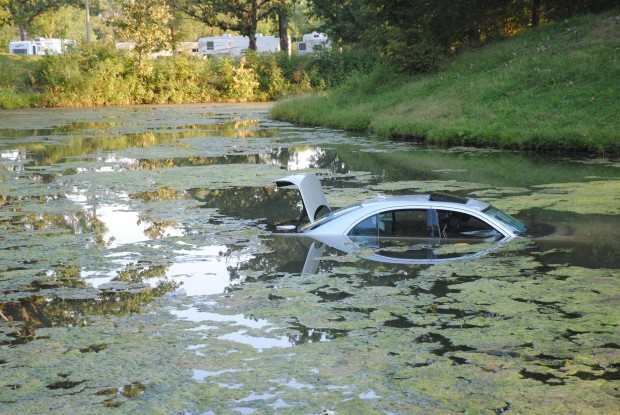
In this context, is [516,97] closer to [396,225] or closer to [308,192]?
[308,192]

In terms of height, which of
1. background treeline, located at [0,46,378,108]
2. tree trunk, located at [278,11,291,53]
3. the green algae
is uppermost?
tree trunk, located at [278,11,291,53]

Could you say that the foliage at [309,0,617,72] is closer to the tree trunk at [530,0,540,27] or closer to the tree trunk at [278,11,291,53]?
the tree trunk at [530,0,540,27]

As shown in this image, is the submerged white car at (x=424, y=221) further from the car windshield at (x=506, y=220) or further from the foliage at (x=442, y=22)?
the foliage at (x=442, y=22)

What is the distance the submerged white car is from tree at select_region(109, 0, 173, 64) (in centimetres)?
5594

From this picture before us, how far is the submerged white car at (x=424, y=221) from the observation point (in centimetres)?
1262

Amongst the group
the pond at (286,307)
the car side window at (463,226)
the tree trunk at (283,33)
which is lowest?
the pond at (286,307)

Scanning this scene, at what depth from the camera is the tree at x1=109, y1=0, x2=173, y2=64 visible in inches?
2645

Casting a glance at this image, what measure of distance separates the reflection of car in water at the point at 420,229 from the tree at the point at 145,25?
184 feet

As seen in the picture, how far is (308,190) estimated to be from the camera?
46.6 ft

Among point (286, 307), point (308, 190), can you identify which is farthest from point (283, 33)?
point (286, 307)

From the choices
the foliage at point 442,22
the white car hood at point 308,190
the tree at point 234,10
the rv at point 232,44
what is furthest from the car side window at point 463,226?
the rv at point 232,44

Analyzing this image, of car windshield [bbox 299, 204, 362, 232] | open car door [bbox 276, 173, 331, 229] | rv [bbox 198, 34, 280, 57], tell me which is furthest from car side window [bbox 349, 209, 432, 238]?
rv [bbox 198, 34, 280, 57]

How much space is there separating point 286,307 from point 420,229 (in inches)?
126

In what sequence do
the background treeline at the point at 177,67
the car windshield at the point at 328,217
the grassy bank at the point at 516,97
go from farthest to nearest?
the background treeline at the point at 177,67, the grassy bank at the point at 516,97, the car windshield at the point at 328,217
